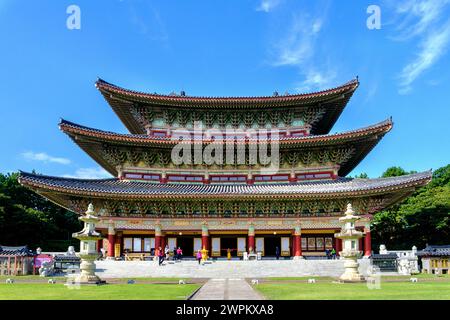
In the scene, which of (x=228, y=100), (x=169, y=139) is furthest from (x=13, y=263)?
(x=228, y=100)

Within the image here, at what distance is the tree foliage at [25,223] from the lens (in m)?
63.6

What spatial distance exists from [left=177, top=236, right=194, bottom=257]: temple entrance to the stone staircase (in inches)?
299

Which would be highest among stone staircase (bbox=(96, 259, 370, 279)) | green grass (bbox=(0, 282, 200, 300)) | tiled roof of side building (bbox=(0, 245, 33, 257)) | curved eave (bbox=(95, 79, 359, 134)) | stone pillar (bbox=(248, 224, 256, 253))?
curved eave (bbox=(95, 79, 359, 134))

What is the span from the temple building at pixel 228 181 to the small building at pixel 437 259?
5.08 metres

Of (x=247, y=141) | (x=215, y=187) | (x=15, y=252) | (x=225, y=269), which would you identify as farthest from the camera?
(x=215, y=187)

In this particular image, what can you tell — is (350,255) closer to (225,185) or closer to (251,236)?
(251,236)

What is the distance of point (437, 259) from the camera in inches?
1315

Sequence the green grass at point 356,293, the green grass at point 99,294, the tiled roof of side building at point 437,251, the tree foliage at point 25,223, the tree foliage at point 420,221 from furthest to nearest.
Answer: the tree foliage at point 25,223
the tree foliage at point 420,221
the tiled roof of side building at point 437,251
the green grass at point 99,294
the green grass at point 356,293

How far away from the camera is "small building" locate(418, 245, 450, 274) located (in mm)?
33031

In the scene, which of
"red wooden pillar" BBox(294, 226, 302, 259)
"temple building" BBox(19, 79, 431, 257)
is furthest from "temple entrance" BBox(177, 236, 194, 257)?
"red wooden pillar" BBox(294, 226, 302, 259)

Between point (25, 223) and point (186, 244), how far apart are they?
35548mm

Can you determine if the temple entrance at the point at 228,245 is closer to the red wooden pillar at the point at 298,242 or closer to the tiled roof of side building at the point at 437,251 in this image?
the red wooden pillar at the point at 298,242

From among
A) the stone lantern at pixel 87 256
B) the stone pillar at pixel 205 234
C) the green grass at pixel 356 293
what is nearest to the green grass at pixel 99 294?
the stone lantern at pixel 87 256

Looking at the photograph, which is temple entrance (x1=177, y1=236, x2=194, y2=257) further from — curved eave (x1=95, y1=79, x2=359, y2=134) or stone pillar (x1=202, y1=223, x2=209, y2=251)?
curved eave (x1=95, y1=79, x2=359, y2=134)
